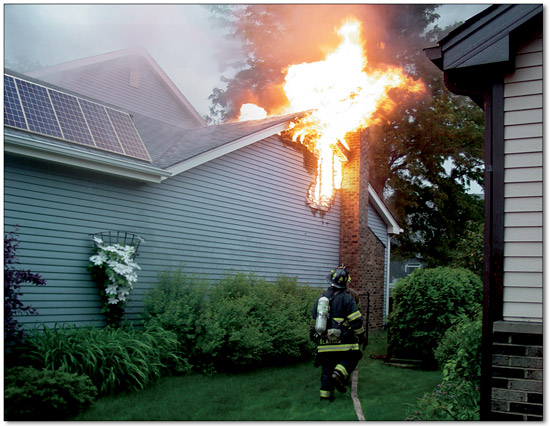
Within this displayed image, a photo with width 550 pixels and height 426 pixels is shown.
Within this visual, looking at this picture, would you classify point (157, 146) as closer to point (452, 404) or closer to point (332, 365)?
point (332, 365)

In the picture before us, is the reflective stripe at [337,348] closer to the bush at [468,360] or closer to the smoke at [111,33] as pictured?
the bush at [468,360]

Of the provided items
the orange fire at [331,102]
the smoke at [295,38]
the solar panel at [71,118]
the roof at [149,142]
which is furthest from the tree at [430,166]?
the solar panel at [71,118]

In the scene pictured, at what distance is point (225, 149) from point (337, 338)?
5.23 m

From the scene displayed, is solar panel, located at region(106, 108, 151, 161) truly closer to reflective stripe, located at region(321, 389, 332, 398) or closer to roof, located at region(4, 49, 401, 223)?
roof, located at region(4, 49, 401, 223)

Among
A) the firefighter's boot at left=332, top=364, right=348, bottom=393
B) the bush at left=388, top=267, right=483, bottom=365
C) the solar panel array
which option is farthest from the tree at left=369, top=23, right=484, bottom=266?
the firefighter's boot at left=332, top=364, right=348, bottom=393

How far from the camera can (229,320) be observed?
8844mm

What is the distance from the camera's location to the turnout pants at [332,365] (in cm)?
721

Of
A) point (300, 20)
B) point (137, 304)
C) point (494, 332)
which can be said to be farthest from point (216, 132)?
point (494, 332)

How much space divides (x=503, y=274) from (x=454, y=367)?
1835mm

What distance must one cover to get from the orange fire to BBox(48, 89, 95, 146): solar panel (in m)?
5.44

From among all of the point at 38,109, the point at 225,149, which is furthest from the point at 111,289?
the point at 225,149

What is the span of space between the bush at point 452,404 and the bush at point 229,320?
3.26 meters

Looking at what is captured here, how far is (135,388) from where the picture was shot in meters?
6.96

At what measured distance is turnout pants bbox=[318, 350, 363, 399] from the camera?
7.21 meters
